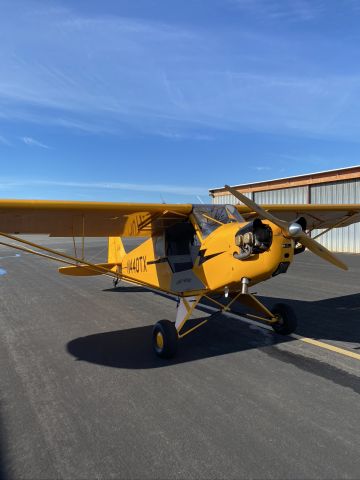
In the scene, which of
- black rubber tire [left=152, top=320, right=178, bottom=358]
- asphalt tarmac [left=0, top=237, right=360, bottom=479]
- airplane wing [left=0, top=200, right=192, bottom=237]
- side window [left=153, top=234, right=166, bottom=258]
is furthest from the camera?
side window [left=153, top=234, right=166, bottom=258]

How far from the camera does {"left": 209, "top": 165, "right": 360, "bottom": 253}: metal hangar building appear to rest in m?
22.6

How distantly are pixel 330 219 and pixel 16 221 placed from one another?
290 inches

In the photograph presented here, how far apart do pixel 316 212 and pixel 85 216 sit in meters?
5.37

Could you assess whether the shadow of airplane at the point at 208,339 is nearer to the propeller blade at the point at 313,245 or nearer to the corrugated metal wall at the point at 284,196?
the propeller blade at the point at 313,245

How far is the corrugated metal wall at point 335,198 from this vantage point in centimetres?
2258

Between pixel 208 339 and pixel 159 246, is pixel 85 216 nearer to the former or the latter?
pixel 159 246

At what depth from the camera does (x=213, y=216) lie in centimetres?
580

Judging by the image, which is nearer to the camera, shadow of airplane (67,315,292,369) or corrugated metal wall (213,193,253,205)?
shadow of airplane (67,315,292,369)

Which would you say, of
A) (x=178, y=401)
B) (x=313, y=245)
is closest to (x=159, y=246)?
(x=313, y=245)

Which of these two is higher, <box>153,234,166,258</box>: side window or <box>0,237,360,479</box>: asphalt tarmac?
<box>153,234,166,258</box>: side window

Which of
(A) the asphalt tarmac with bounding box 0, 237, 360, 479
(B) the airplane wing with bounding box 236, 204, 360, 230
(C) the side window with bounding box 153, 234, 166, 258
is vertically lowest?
(A) the asphalt tarmac with bounding box 0, 237, 360, 479

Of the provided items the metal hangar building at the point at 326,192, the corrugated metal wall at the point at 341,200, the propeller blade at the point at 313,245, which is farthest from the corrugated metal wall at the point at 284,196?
the propeller blade at the point at 313,245

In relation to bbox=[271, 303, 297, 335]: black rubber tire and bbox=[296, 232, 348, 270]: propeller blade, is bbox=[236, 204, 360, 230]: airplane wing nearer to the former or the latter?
bbox=[271, 303, 297, 335]: black rubber tire

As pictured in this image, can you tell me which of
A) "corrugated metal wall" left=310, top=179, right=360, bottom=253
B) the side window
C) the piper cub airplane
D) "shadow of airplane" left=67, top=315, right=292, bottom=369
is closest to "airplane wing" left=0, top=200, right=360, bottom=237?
the piper cub airplane
